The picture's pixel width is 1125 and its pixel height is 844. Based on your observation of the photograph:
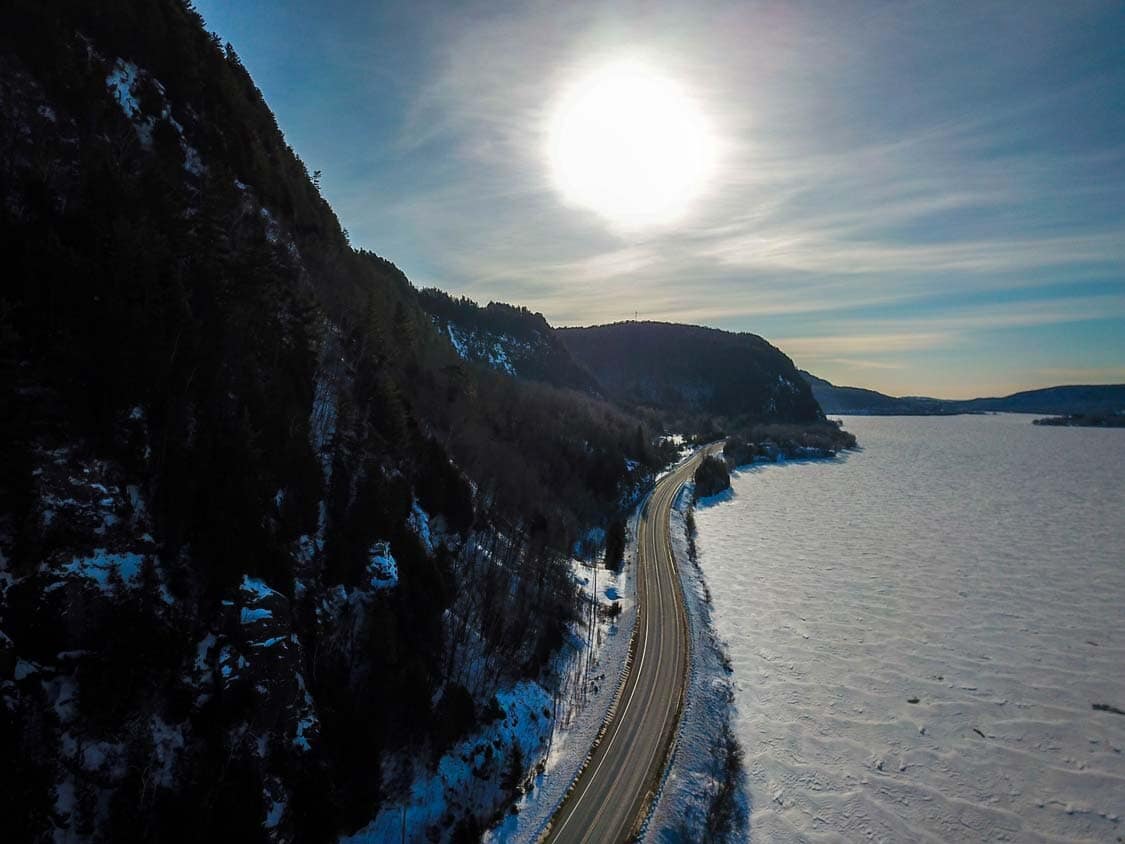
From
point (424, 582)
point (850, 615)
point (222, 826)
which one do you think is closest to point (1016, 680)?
point (850, 615)

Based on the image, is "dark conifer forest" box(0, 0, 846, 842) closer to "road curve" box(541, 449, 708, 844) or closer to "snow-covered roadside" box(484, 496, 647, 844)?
"snow-covered roadside" box(484, 496, 647, 844)

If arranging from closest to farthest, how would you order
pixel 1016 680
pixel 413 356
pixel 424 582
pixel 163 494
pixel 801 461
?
pixel 163 494 → pixel 424 582 → pixel 1016 680 → pixel 413 356 → pixel 801 461

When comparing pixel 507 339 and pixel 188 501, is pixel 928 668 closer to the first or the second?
pixel 188 501

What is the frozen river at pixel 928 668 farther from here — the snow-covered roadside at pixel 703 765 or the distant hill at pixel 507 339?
the distant hill at pixel 507 339

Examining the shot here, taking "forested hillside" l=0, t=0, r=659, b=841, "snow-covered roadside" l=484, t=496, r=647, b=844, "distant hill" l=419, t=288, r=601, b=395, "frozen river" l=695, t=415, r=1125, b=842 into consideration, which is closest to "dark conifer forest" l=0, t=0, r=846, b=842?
"forested hillside" l=0, t=0, r=659, b=841

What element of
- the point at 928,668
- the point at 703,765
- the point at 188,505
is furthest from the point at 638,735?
the point at 188,505

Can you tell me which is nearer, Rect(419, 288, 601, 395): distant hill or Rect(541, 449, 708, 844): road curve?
Rect(541, 449, 708, 844): road curve

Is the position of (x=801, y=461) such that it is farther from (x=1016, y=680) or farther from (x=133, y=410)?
(x=133, y=410)
